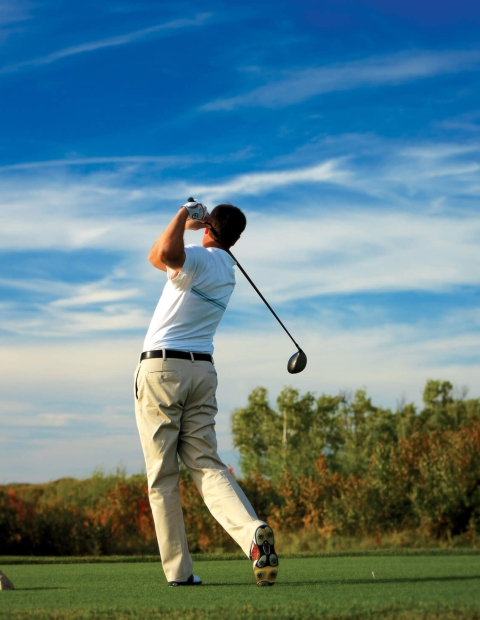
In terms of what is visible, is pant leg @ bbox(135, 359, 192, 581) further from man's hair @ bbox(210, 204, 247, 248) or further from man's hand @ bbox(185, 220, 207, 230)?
man's hair @ bbox(210, 204, 247, 248)

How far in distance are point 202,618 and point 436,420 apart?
40.2 meters

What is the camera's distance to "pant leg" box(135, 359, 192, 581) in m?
5.28

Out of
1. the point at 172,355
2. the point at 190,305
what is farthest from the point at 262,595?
the point at 190,305

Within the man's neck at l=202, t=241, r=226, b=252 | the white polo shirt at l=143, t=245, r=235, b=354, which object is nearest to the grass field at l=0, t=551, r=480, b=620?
the white polo shirt at l=143, t=245, r=235, b=354

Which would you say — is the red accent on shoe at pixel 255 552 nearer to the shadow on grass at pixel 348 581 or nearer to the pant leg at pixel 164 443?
the shadow on grass at pixel 348 581

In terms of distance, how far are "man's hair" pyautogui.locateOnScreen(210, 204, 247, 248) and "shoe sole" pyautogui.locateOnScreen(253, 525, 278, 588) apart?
2.11 metres

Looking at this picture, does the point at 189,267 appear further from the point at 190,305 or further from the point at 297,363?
the point at 297,363

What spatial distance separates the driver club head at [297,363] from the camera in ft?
21.4

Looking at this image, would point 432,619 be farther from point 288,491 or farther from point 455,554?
point 288,491

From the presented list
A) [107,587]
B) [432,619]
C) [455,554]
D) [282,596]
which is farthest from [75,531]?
[432,619]

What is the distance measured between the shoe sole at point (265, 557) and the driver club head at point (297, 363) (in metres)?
1.84

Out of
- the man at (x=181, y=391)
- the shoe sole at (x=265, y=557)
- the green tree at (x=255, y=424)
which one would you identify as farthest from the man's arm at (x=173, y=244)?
the green tree at (x=255, y=424)

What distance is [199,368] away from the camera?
212 inches

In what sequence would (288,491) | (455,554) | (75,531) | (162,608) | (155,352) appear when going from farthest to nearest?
(288,491)
(75,531)
(455,554)
(155,352)
(162,608)
